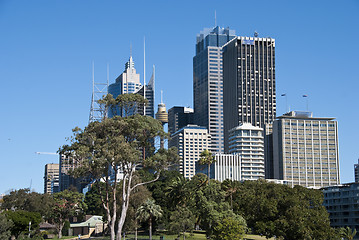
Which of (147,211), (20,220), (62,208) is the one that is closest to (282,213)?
(147,211)

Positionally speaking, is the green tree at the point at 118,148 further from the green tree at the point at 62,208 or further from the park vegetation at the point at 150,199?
the green tree at the point at 62,208

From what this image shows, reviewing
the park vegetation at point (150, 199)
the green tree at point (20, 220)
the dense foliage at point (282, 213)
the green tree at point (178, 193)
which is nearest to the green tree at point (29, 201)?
the park vegetation at point (150, 199)

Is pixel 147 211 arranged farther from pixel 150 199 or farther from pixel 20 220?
pixel 20 220

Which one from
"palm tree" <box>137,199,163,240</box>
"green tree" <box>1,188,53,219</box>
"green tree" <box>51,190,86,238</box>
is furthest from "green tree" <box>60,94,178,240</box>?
"green tree" <box>1,188,53,219</box>

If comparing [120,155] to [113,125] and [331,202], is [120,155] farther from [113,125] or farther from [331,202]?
[331,202]

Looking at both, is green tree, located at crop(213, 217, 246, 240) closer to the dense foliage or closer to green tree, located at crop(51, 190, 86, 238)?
the dense foliage

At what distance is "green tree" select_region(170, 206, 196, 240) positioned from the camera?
93.1 meters

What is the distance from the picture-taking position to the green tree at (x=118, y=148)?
73.4 m

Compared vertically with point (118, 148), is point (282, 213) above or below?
below

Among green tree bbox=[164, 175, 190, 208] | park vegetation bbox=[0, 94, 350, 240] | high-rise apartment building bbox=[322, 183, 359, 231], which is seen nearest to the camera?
park vegetation bbox=[0, 94, 350, 240]

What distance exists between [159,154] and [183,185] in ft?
89.6

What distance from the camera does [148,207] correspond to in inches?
3807

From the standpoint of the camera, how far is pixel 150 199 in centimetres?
10238

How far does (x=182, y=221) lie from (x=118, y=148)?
27076 mm
